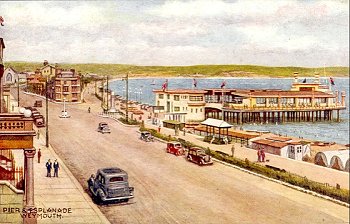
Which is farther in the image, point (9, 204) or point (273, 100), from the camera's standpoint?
point (273, 100)

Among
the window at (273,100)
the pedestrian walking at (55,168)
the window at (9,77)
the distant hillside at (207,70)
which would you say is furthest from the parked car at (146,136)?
the window at (9,77)

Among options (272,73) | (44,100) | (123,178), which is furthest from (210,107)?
(44,100)

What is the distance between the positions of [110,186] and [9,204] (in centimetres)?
89

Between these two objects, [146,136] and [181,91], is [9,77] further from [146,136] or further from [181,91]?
[181,91]

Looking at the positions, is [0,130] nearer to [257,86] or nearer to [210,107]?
[210,107]

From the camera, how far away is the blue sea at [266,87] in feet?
18.7

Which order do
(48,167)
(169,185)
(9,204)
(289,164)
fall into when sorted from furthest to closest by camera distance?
1. (289,164)
2. (169,185)
3. (48,167)
4. (9,204)

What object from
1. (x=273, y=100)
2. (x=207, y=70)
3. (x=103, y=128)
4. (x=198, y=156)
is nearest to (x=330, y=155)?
(x=273, y=100)

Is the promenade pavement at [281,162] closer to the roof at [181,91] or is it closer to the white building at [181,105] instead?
the white building at [181,105]

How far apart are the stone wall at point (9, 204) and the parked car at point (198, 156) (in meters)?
1.60

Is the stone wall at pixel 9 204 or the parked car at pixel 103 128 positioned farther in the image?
the parked car at pixel 103 128

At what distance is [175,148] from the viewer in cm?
578

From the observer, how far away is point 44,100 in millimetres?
5543

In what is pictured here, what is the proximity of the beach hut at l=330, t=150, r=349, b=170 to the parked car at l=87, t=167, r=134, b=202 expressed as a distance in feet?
6.13
